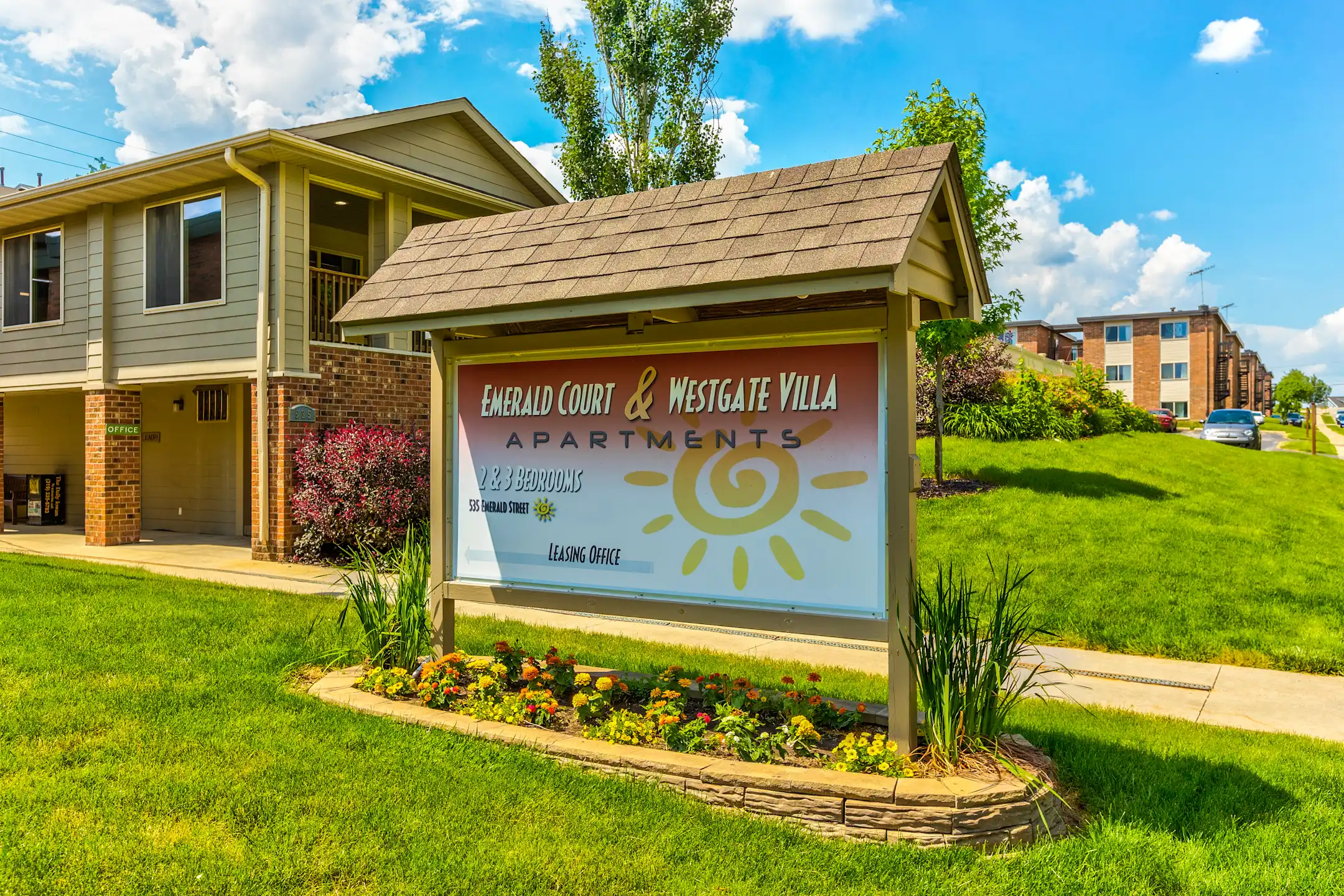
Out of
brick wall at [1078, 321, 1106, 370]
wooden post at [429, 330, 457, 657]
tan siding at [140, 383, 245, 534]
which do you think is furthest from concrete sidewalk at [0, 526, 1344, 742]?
brick wall at [1078, 321, 1106, 370]

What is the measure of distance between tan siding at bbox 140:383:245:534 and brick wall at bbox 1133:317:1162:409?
6272 centimetres

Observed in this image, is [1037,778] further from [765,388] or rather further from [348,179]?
[348,179]

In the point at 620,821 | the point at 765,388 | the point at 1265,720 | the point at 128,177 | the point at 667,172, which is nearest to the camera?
the point at 620,821

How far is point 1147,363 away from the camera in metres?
64.6

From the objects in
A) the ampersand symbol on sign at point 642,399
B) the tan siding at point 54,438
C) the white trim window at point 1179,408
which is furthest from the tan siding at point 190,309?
the white trim window at point 1179,408

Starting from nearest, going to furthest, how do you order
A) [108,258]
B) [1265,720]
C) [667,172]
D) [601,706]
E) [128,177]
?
[601,706] < [1265,720] < [128,177] < [108,258] < [667,172]

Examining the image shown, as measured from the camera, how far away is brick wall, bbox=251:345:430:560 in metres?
12.9

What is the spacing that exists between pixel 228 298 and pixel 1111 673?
12.5 meters

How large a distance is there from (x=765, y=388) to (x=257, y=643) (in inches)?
185

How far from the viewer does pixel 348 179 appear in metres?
14.0

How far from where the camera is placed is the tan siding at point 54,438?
65.9 feet

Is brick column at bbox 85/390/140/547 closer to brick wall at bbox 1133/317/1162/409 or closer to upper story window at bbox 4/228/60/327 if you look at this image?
upper story window at bbox 4/228/60/327

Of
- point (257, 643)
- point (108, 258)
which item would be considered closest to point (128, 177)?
point (108, 258)

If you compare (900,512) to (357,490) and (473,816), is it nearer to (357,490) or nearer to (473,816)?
(473,816)
